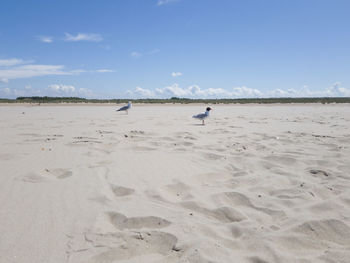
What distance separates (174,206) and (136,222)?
0.50 m

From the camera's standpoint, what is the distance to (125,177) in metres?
3.64

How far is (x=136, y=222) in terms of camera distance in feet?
7.93

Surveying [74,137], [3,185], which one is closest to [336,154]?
[3,185]

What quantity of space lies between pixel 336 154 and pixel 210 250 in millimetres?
4077

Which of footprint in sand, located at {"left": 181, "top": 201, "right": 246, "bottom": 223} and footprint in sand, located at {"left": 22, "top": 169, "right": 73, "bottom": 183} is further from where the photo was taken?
footprint in sand, located at {"left": 22, "top": 169, "right": 73, "bottom": 183}

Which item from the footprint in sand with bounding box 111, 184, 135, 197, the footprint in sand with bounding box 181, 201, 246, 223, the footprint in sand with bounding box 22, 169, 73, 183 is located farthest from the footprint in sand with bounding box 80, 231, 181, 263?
Result: the footprint in sand with bounding box 22, 169, 73, 183

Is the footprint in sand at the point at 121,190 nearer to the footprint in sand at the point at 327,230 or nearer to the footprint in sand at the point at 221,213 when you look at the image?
the footprint in sand at the point at 221,213

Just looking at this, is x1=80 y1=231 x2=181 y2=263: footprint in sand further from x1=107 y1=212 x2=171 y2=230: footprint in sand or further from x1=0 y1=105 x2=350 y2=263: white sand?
x1=107 y1=212 x2=171 y2=230: footprint in sand

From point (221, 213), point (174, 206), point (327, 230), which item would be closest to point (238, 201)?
point (221, 213)

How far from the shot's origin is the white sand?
198 cm

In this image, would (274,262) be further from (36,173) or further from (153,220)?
(36,173)

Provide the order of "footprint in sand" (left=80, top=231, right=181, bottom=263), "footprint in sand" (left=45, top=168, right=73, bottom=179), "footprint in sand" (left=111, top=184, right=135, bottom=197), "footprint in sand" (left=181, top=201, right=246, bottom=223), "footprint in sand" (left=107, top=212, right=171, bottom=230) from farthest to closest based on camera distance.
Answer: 1. "footprint in sand" (left=45, top=168, right=73, bottom=179)
2. "footprint in sand" (left=111, top=184, right=135, bottom=197)
3. "footprint in sand" (left=181, top=201, right=246, bottom=223)
4. "footprint in sand" (left=107, top=212, right=171, bottom=230)
5. "footprint in sand" (left=80, top=231, right=181, bottom=263)

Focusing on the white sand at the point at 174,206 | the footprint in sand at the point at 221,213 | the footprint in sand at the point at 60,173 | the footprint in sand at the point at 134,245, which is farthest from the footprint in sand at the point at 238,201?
the footprint in sand at the point at 60,173

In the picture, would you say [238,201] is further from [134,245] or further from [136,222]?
[134,245]
